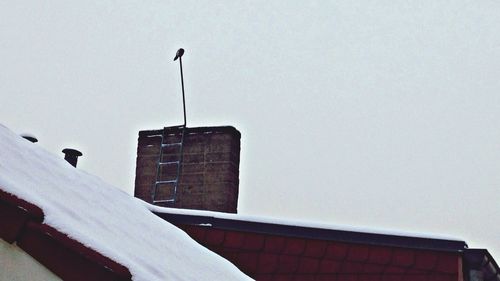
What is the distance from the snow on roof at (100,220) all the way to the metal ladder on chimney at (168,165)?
4776mm

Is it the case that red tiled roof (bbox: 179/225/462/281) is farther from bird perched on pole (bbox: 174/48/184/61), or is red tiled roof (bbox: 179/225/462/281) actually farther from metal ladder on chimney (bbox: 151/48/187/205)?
bird perched on pole (bbox: 174/48/184/61)

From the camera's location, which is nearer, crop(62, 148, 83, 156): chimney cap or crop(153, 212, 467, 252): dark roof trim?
crop(153, 212, 467, 252): dark roof trim

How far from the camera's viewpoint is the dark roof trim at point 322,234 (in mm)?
10144

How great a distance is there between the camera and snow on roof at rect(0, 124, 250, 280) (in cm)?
382

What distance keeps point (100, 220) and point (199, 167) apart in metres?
7.57

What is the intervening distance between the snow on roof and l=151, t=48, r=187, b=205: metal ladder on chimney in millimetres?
4769

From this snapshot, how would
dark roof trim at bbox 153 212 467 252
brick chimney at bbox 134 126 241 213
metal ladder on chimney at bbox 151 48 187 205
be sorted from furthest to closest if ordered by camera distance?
1. metal ladder on chimney at bbox 151 48 187 205
2. brick chimney at bbox 134 126 241 213
3. dark roof trim at bbox 153 212 467 252

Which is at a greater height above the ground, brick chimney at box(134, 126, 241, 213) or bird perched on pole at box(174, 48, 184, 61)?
bird perched on pole at box(174, 48, 184, 61)

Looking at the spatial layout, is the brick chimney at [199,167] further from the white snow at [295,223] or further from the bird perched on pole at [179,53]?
the bird perched on pole at [179,53]

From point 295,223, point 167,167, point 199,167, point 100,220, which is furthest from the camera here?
point 167,167

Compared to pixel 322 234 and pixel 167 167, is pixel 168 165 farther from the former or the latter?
pixel 322 234

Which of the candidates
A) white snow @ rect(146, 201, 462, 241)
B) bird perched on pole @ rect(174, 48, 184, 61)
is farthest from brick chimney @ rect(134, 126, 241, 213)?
bird perched on pole @ rect(174, 48, 184, 61)

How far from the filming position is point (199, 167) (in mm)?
12625

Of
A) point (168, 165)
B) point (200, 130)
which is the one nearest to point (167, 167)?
point (168, 165)
